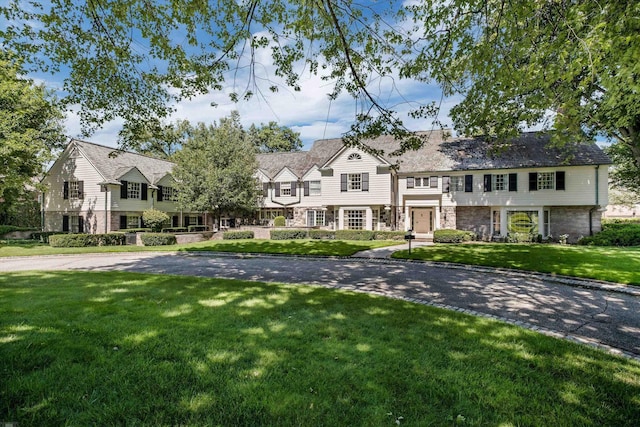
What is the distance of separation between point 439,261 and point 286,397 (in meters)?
11.5

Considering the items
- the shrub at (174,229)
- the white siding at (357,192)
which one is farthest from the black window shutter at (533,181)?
the shrub at (174,229)

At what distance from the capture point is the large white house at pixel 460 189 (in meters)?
23.3

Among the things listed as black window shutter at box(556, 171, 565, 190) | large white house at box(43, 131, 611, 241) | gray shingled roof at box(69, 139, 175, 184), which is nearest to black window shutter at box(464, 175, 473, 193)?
large white house at box(43, 131, 611, 241)

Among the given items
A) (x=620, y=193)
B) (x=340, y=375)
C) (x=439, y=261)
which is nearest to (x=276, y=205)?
(x=439, y=261)

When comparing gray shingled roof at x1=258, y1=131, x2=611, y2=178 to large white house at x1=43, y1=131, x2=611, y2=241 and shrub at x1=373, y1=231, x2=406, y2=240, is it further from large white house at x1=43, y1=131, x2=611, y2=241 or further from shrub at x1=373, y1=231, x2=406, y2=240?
shrub at x1=373, y1=231, x2=406, y2=240

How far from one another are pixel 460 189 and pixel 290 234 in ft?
48.5

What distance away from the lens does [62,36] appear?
620 centimetres

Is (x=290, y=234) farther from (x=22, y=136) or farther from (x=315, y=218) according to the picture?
(x=22, y=136)

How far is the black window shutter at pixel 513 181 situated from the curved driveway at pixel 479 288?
1605cm

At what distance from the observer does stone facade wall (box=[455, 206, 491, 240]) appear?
1008 inches

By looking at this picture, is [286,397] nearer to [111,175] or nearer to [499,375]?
[499,375]

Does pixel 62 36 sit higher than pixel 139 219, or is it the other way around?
pixel 62 36

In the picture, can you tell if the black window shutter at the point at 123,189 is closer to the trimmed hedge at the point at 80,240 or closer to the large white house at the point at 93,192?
the large white house at the point at 93,192

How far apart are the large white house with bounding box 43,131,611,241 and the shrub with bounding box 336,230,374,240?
3.02m
